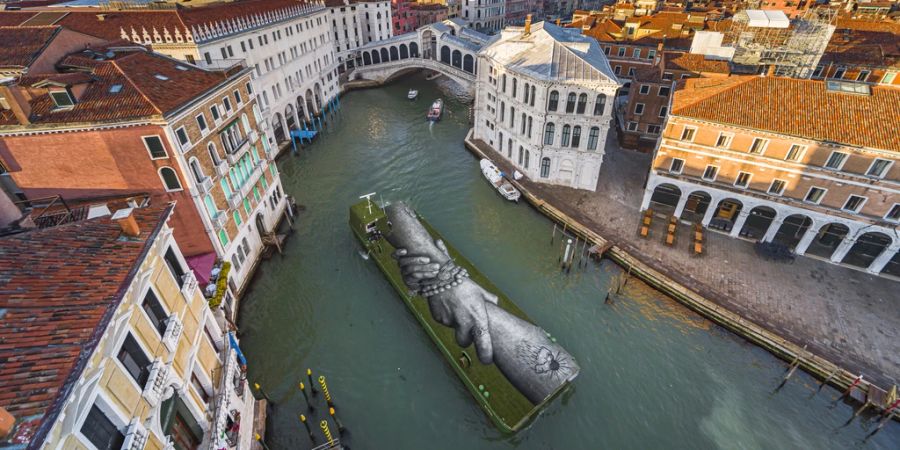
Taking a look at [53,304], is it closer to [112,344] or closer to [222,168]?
[112,344]

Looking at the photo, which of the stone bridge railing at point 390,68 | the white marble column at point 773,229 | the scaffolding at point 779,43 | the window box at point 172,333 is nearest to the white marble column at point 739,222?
the white marble column at point 773,229

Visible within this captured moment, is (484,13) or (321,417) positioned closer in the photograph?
(321,417)

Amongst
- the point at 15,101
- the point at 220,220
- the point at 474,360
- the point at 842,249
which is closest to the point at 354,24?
the point at 220,220

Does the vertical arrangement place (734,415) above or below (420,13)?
below

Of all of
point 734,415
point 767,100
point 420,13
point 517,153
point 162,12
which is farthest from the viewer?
point 420,13

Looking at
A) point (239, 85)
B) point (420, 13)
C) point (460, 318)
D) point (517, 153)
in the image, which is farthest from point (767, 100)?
point (420, 13)

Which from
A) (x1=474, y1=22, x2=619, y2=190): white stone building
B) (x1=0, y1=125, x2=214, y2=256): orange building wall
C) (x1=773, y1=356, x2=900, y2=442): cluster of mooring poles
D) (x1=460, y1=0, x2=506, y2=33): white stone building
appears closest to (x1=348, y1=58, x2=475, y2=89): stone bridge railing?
(x1=460, y1=0, x2=506, y2=33): white stone building

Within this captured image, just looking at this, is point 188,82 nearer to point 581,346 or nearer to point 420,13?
point 581,346

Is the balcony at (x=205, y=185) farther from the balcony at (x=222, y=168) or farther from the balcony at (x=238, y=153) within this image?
the balcony at (x=238, y=153)
